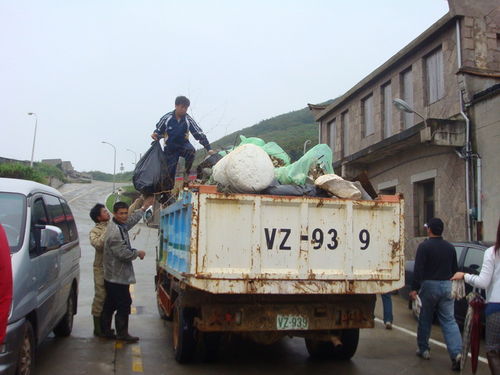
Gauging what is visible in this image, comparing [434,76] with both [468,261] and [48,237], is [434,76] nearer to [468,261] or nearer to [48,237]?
[468,261]

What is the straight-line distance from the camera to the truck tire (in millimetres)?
6066

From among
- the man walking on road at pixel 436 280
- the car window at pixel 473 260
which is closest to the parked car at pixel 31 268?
the man walking on road at pixel 436 280

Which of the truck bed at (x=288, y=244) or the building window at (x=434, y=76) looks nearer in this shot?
the truck bed at (x=288, y=244)

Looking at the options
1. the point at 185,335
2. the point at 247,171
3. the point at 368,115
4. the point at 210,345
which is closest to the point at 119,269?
the point at 185,335

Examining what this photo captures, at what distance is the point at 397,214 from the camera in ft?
17.3

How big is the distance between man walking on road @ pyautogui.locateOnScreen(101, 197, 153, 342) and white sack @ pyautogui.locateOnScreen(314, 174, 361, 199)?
9.26 ft

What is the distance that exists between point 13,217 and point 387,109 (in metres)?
14.2

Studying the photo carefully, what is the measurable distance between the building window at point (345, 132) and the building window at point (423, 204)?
548 centimetres

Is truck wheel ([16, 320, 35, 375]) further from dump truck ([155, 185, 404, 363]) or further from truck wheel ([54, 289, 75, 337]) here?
truck wheel ([54, 289, 75, 337])

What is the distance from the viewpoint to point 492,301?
405 cm

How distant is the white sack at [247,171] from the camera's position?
197 inches

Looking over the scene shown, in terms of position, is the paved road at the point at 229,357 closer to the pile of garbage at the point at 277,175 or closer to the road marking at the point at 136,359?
the road marking at the point at 136,359

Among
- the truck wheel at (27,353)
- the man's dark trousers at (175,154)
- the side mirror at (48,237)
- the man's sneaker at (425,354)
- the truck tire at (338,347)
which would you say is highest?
the man's dark trousers at (175,154)

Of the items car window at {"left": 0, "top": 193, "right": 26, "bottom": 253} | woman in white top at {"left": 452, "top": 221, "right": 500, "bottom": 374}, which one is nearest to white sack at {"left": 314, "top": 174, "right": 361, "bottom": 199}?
woman in white top at {"left": 452, "top": 221, "right": 500, "bottom": 374}
